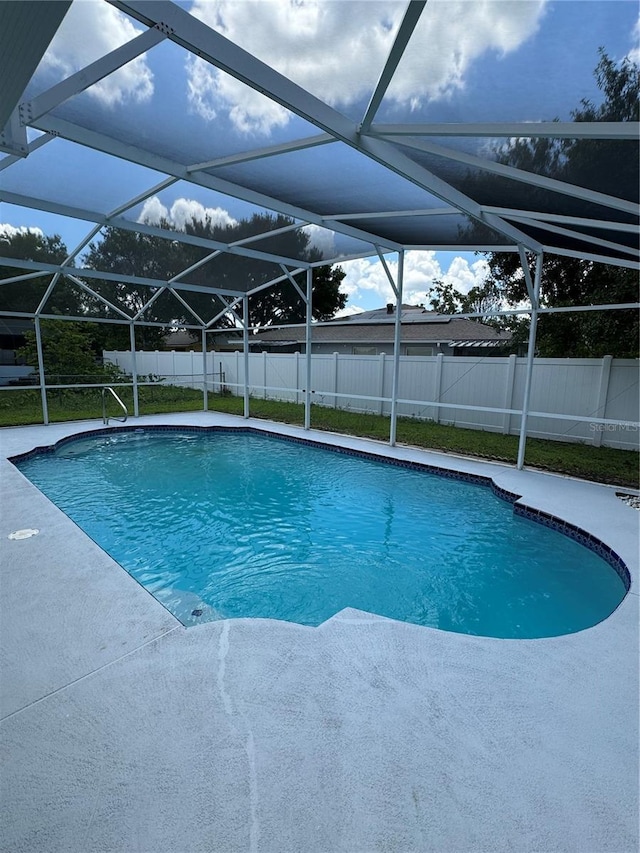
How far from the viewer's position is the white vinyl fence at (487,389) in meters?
7.73

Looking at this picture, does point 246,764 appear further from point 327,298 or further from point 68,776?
point 327,298

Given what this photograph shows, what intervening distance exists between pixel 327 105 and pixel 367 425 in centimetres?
797

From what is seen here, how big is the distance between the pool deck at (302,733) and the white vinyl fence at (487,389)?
3.74 meters

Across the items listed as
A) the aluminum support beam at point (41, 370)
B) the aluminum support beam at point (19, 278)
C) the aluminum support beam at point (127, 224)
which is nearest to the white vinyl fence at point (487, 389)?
the aluminum support beam at point (127, 224)

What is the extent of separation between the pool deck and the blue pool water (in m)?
0.72

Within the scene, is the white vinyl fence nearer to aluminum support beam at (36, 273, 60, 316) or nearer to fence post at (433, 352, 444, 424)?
fence post at (433, 352, 444, 424)

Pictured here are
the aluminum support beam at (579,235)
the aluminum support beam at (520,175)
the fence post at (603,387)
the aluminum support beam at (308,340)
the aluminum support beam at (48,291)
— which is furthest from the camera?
the aluminum support beam at (308,340)

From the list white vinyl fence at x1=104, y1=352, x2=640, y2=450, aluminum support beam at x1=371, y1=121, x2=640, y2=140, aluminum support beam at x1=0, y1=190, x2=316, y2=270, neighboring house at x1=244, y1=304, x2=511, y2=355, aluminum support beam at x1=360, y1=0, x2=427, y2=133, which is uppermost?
aluminum support beam at x1=0, y1=190, x2=316, y2=270

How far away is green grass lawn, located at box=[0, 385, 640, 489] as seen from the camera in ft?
22.9

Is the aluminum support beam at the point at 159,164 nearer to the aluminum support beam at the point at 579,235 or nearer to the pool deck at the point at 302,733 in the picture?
the aluminum support beam at the point at 579,235

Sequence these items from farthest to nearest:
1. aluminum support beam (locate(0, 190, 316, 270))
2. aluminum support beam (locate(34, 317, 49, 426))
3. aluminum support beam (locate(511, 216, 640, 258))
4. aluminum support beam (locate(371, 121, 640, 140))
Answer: aluminum support beam (locate(34, 317, 49, 426)) < aluminum support beam (locate(0, 190, 316, 270)) < aluminum support beam (locate(511, 216, 640, 258)) < aluminum support beam (locate(371, 121, 640, 140))

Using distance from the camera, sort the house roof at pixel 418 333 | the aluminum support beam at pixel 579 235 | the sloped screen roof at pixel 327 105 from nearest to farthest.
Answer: the sloped screen roof at pixel 327 105 < the aluminum support beam at pixel 579 235 < the house roof at pixel 418 333

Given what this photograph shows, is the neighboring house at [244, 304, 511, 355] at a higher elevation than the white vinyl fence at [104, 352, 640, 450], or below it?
higher

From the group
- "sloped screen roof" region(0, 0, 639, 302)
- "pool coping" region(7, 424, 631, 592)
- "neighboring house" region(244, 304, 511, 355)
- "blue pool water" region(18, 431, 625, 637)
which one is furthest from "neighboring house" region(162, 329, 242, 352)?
"sloped screen roof" region(0, 0, 639, 302)
